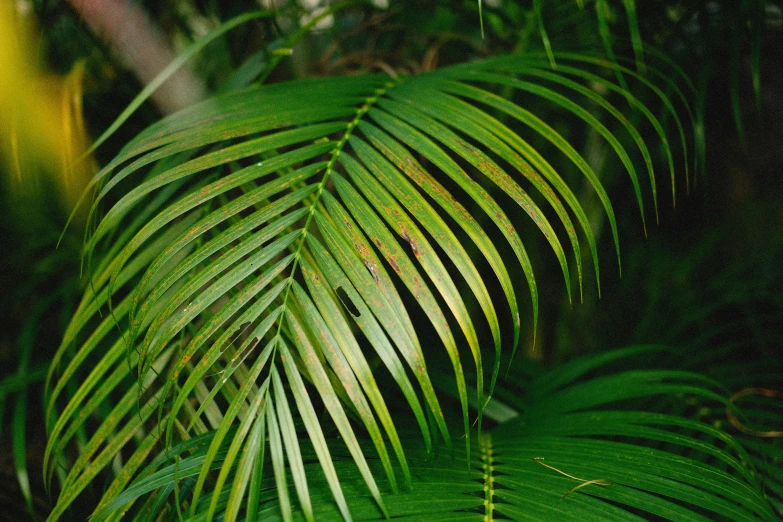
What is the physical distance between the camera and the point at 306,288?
465 mm

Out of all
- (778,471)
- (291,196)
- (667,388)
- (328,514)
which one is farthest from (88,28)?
(778,471)

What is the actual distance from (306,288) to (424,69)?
57 centimetres

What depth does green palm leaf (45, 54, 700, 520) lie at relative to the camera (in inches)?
14.9

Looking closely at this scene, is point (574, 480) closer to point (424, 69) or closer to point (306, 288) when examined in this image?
point (306, 288)

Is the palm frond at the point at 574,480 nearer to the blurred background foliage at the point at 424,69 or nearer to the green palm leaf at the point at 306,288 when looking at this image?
the green palm leaf at the point at 306,288

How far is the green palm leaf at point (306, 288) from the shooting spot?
1.24ft

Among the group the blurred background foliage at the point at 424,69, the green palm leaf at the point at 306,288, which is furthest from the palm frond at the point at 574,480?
the blurred background foliage at the point at 424,69

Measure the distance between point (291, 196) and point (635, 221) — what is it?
1.16m

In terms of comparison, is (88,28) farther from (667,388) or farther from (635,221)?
(635,221)

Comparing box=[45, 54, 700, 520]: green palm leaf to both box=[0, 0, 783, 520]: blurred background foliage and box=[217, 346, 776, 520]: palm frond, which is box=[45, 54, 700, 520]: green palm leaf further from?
box=[0, 0, 783, 520]: blurred background foliage

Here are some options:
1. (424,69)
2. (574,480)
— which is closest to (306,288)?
(574,480)

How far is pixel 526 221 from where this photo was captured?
1.07 m

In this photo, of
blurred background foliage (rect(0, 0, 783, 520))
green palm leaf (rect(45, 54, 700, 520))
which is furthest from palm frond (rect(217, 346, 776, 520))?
blurred background foliage (rect(0, 0, 783, 520))

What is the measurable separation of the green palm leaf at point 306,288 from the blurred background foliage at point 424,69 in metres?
0.15
